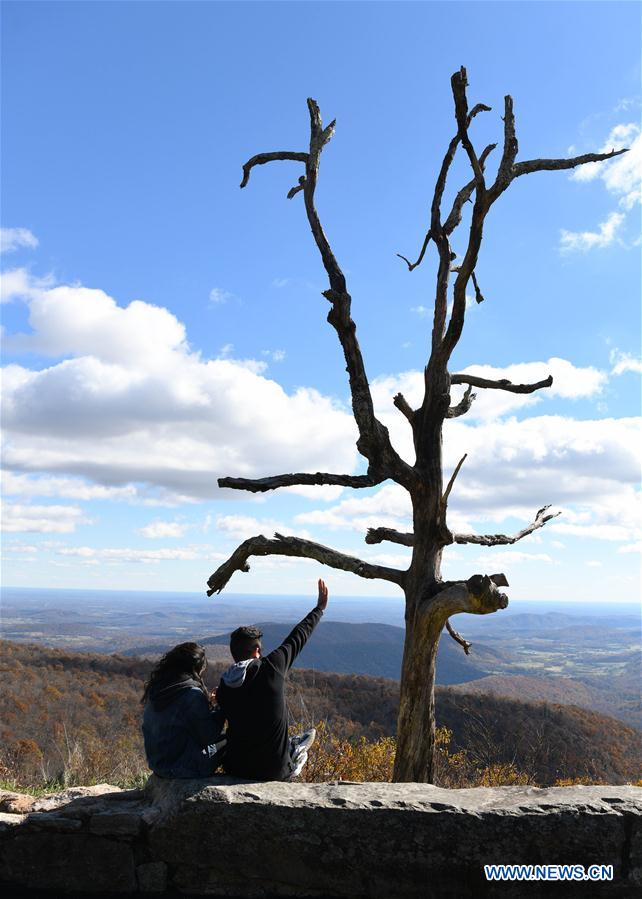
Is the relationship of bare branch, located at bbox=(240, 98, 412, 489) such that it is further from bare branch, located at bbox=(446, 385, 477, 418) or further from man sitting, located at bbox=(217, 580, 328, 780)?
man sitting, located at bbox=(217, 580, 328, 780)

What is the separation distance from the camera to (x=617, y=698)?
347 feet

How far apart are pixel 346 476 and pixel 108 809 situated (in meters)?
3.69

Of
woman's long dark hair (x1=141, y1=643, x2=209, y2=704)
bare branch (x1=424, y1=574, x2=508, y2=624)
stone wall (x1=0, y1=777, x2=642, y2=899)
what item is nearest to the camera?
stone wall (x1=0, y1=777, x2=642, y2=899)

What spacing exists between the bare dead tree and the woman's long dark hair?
2482mm

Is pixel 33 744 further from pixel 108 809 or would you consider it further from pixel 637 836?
pixel 637 836

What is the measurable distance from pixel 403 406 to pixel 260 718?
386 cm

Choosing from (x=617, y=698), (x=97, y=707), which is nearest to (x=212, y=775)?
(x=97, y=707)

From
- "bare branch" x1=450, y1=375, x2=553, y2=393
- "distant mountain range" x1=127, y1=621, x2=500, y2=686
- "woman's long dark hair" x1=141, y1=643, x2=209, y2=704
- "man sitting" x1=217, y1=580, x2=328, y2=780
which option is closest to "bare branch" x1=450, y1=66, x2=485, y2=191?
"bare branch" x1=450, y1=375, x2=553, y2=393

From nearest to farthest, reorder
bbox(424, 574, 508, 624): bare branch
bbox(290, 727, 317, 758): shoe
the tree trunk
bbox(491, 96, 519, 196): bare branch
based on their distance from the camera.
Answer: bbox(290, 727, 317, 758): shoe, bbox(424, 574, 508, 624): bare branch, the tree trunk, bbox(491, 96, 519, 196): bare branch

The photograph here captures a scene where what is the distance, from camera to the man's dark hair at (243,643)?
4.47 metres

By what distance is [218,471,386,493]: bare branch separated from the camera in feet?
22.8

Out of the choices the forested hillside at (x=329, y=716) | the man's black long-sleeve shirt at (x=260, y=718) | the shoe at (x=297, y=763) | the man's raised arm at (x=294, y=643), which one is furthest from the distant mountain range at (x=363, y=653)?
the man's black long-sleeve shirt at (x=260, y=718)

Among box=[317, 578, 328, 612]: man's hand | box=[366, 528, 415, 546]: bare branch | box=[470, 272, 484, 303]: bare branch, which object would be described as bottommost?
box=[317, 578, 328, 612]: man's hand

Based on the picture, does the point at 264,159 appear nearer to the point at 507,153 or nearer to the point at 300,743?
the point at 507,153
